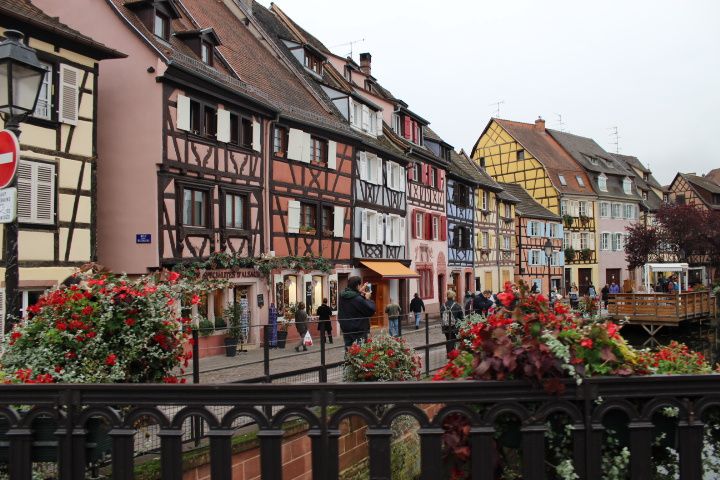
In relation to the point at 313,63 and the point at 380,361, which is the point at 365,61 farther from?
the point at 380,361

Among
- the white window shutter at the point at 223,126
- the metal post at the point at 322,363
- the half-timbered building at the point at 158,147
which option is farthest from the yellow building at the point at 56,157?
the metal post at the point at 322,363

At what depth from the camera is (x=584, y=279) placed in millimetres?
56094

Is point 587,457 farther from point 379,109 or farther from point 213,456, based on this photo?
point 379,109

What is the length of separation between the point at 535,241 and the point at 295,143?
31988mm

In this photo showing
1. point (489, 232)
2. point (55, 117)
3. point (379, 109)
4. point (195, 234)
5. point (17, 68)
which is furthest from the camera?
point (489, 232)

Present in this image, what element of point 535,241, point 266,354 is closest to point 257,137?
point 266,354

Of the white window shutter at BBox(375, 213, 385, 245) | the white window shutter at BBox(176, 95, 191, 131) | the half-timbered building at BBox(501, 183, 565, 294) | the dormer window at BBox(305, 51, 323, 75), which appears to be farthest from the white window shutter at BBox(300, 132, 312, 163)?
the half-timbered building at BBox(501, 183, 565, 294)

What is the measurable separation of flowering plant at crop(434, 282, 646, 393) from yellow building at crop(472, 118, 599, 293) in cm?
5169

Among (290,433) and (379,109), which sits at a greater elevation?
(379,109)

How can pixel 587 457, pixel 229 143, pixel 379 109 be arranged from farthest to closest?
pixel 379 109, pixel 229 143, pixel 587 457

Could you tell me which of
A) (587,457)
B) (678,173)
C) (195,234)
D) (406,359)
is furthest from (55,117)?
(678,173)

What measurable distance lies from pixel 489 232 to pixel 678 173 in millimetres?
36703

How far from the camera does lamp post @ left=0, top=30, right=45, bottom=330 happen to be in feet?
18.6

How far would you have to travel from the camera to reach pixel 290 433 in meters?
7.14
